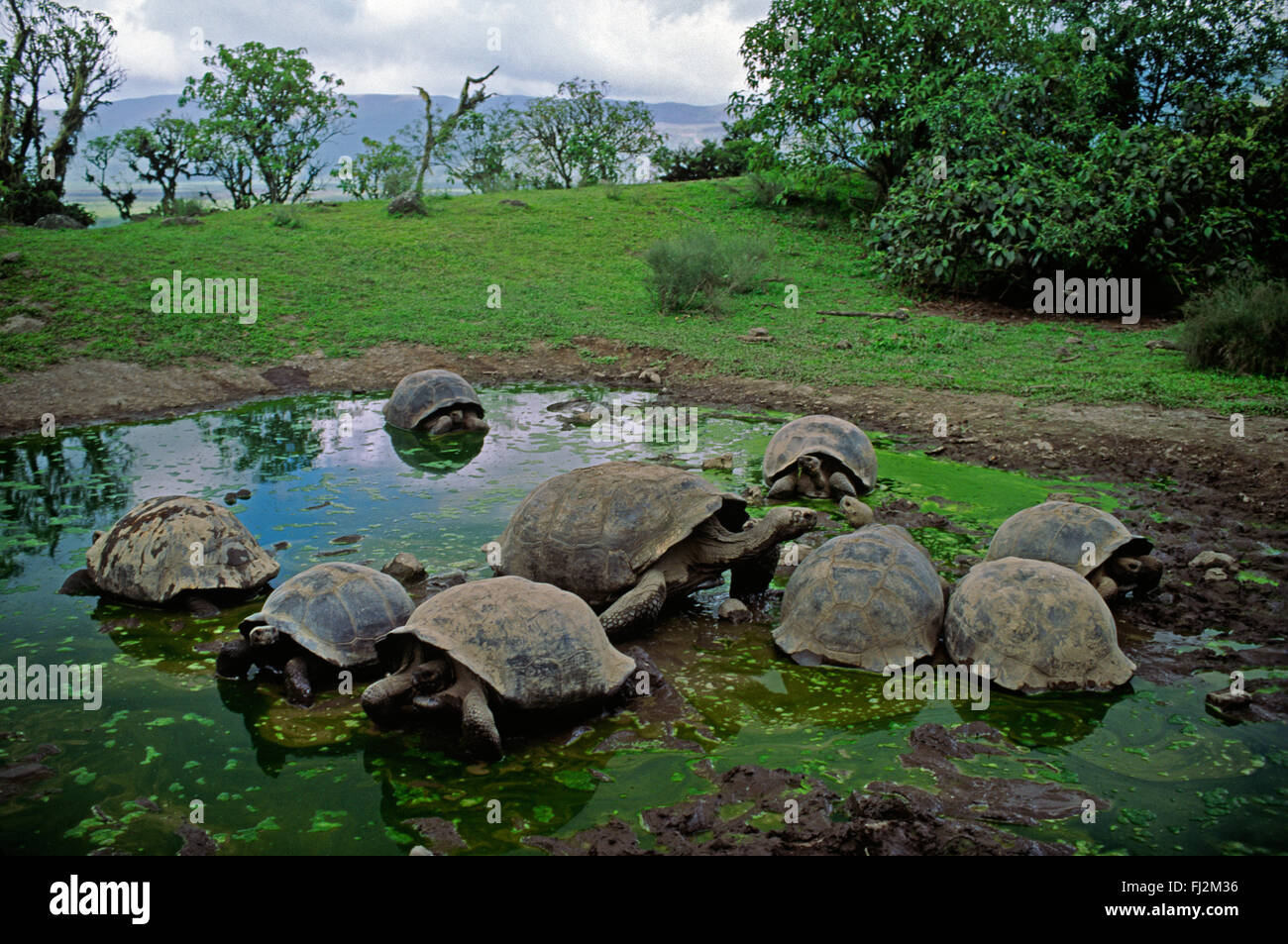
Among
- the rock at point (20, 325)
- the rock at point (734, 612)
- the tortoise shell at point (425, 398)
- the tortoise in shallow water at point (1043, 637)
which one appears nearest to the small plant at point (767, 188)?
the tortoise shell at point (425, 398)

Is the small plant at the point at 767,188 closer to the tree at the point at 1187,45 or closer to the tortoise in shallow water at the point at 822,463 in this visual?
the tree at the point at 1187,45

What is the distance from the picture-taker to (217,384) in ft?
38.1

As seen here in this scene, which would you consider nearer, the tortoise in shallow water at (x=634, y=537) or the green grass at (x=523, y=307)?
the tortoise in shallow water at (x=634, y=537)

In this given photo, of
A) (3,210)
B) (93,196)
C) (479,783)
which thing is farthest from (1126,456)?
(93,196)

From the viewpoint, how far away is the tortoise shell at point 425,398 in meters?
10.3

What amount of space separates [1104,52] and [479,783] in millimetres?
20277

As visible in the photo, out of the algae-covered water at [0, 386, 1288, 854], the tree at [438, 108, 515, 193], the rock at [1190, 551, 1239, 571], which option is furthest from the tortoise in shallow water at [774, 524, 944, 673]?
the tree at [438, 108, 515, 193]

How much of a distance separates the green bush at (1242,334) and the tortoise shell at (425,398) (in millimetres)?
8966

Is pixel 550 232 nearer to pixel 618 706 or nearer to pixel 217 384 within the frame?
pixel 217 384

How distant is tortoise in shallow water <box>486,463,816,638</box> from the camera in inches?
205

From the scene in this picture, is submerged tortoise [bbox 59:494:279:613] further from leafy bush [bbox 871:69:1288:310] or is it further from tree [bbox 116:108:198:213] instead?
tree [bbox 116:108:198:213]

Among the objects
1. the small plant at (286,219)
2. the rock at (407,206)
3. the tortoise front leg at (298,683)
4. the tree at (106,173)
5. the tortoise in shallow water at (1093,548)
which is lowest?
the tortoise front leg at (298,683)

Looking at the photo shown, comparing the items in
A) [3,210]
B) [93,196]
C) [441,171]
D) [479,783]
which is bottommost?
[479,783]

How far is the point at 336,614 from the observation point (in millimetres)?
4602
